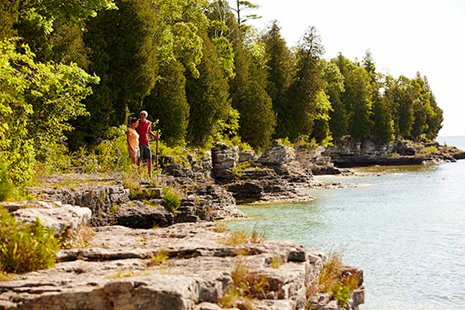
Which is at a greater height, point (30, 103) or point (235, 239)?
point (30, 103)

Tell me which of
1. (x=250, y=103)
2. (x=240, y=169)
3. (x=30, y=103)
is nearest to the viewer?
(x=30, y=103)

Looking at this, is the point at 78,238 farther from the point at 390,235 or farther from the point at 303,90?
the point at 303,90

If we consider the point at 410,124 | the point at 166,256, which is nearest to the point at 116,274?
the point at 166,256

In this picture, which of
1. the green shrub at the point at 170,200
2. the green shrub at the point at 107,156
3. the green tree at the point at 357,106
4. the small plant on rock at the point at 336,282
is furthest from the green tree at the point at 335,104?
the small plant on rock at the point at 336,282

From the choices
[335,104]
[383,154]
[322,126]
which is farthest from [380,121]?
[322,126]

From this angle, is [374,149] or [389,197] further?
[374,149]

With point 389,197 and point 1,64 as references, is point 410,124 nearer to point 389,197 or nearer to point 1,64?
point 389,197

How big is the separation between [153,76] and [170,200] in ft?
55.8

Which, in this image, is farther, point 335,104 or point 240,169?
point 335,104

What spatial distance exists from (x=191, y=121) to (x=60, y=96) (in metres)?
23.7

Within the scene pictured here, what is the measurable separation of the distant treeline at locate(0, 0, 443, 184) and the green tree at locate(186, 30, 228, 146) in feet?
0.27

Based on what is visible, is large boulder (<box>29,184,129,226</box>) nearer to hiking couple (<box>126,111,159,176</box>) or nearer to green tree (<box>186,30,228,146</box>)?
hiking couple (<box>126,111,159,176</box>)

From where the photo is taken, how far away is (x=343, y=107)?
92.9 metres

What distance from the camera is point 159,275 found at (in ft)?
28.3
